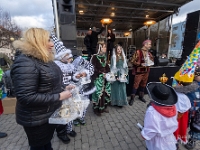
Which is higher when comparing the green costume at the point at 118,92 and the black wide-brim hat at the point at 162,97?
the black wide-brim hat at the point at 162,97

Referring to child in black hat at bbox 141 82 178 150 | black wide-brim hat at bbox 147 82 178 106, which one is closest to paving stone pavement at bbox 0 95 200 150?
child in black hat at bbox 141 82 178 150

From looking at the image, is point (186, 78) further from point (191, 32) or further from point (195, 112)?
point (191, 32)

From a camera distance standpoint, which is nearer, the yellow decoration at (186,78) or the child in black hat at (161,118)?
the child in black hat at (161,118)

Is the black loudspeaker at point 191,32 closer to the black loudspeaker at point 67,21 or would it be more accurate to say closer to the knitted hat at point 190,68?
the knitted hat at point 190,68

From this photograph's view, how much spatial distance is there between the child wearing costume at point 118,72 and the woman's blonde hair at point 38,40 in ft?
7.33

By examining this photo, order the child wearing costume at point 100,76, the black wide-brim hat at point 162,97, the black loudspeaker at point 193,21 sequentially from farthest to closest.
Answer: the black loudspeaker at point 193,21 → the child wearing costume at point 100,76 → the black wide-brim hat at point 162,97

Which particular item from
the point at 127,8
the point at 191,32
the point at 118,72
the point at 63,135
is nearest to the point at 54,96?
the point at 63,135

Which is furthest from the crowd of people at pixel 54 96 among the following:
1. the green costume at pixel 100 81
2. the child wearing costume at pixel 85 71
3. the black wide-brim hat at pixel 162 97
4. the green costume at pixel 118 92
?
the green costume at pixel 118 92

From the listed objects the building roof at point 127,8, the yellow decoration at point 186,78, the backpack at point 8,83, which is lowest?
the backpack at point 8,83

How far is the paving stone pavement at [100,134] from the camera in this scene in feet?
7.01

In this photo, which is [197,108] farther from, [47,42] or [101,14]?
[101,14]

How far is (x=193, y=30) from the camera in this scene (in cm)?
423

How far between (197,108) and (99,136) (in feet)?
5.81

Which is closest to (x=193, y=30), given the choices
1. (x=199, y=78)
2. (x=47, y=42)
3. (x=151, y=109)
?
(x=199, y=78)
